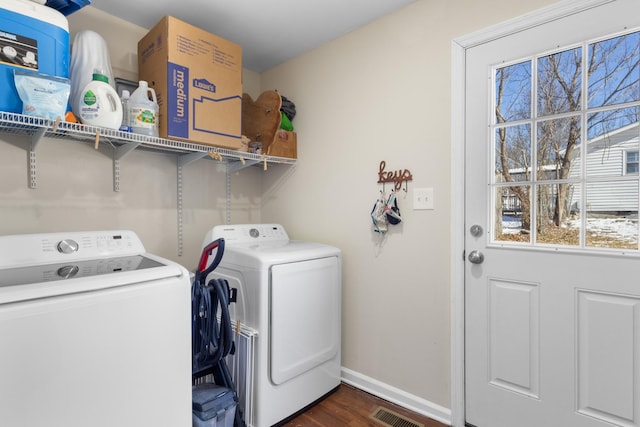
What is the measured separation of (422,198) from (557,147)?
2.21ft

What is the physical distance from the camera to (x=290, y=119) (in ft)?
8.56

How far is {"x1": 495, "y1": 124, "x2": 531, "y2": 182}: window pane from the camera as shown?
1.63 meters

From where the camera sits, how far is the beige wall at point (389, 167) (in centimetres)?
185

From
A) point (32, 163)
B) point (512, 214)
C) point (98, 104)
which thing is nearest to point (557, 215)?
point (512, 214)

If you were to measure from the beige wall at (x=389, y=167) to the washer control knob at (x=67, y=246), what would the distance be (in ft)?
4.75

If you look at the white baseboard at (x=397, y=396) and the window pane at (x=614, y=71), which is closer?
the window pane at (x=614, y=71)

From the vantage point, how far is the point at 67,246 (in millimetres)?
1519

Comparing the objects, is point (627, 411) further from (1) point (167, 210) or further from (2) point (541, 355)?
(1) point (167, 210)

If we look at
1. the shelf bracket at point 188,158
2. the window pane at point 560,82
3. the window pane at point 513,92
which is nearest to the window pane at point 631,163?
the window pane at point 560,82

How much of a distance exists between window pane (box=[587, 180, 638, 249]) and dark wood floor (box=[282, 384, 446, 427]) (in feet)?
4.08

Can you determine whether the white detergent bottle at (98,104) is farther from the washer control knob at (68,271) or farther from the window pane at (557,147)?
the window pane at (557,147)

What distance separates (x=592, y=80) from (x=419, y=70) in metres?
0.82

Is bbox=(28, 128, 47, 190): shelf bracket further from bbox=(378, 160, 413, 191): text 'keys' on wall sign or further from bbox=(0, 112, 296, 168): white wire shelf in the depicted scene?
bbox=(378, 160, 413, 191): text 'keys' on wall sign

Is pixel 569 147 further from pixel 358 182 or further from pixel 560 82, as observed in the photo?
pixel 358 182
